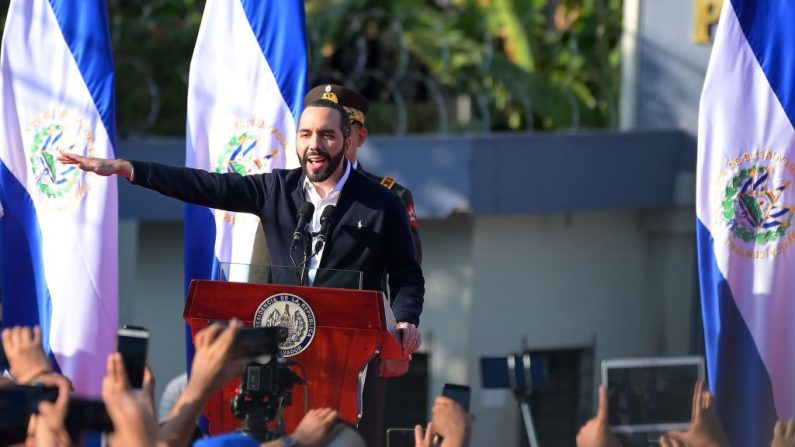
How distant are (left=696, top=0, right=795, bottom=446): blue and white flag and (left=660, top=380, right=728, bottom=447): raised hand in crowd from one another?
1.38 m

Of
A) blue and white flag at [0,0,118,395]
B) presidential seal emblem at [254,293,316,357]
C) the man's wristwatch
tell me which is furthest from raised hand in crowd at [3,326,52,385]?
blue and white flag at [0,0,118,395]

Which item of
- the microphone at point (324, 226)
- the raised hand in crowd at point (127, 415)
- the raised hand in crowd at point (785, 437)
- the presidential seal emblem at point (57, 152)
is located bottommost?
the raised hand in crowd at point (785, 437)

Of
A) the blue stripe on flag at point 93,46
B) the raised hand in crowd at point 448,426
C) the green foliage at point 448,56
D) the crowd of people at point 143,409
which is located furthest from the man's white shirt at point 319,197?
the green foliage at point 448,56

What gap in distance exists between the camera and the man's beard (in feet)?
17.3

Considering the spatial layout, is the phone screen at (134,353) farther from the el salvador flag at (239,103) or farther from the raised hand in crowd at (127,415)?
the el salvador flag at (239,103)

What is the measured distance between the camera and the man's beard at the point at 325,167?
5262mm

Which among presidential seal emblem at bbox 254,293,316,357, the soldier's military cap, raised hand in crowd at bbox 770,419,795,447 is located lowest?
raised hand in crowd at bbox 770,419,795,447

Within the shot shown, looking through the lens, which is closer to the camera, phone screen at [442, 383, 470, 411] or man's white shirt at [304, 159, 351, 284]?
phone screen at [442, 383, 470, 411]

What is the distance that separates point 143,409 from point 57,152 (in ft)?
11.0

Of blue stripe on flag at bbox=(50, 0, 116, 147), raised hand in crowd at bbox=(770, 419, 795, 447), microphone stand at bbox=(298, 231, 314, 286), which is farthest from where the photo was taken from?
blue stripe on flag at bbox=(50, 0, 116, 147)

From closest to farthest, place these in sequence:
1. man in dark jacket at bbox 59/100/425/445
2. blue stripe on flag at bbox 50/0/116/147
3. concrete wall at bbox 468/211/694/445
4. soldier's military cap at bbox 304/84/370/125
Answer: man in dark jacket at bbox 59/100/425/445 → soldier's military cap at bbox 304/84/370/125 → blue stripe on flag at bbox 50/0/116/147 → concrete wall at bbox 468/211/694/445

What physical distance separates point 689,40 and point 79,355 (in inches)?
286

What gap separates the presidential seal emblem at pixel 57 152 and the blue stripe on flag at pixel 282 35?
89 centimetres

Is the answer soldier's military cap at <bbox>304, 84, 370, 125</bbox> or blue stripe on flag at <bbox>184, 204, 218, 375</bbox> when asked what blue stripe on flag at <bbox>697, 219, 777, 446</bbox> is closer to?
soldier's military cap at <bbox>304, 84, 370, 125</bbox>
